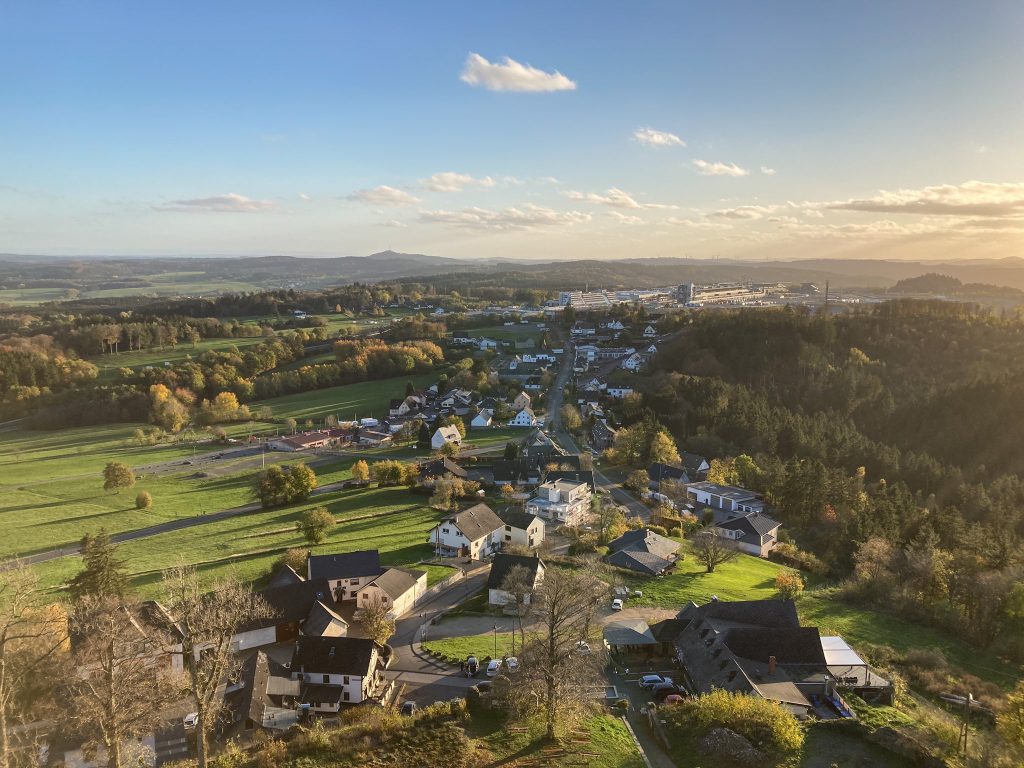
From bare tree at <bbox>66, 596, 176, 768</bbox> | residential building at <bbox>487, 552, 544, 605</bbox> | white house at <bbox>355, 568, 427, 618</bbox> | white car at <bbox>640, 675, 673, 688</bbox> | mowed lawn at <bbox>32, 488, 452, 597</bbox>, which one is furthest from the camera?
mowed lawn at <bbox>32, 488, 452, 597</bbox>

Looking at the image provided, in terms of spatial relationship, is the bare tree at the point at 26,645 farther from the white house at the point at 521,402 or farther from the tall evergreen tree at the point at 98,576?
the white house at the point at 521,402

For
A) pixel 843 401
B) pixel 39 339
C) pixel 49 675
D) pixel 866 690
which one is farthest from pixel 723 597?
pixel 39 339

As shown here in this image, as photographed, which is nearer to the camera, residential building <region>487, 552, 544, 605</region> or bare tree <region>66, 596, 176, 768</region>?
bare tree <region>66, 596, 176, 768</region>

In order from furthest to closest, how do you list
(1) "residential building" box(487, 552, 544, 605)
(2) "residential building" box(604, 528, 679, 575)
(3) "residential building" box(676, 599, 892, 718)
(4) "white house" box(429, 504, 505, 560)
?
(4) "white house" box(429, 504, 505, 560)
(2) "residential building" box(604, 528, 679, 575)
(1) "residential building" box(487, 552, 544, 605)
(3) "residential building" box(676, 599, 892, 718)

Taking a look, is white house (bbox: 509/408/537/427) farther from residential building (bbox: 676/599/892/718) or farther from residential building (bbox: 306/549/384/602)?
residential building (bbox: 676/599/892/718)

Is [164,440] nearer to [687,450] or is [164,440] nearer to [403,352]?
[403,352]

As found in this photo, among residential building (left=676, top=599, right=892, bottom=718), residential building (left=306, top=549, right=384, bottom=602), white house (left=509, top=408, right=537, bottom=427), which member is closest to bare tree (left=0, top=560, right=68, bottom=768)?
residential building (left=306, top=549, right=384, bottom=602)

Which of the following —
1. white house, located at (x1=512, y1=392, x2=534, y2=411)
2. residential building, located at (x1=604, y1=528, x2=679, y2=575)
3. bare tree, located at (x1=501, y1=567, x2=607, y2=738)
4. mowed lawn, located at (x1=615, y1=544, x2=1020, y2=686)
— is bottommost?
mowed lawn, located at (x1=615, y1=544, x2=1020, y2=686)
